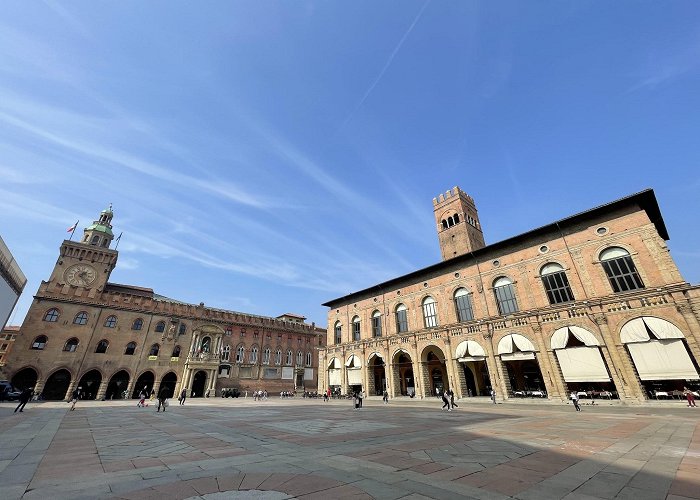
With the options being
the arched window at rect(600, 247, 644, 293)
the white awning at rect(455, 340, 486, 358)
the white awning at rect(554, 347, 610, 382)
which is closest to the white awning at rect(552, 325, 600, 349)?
the white awning at rect(554, 347, 610, 382)

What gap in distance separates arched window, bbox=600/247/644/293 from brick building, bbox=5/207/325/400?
46459 millimetres

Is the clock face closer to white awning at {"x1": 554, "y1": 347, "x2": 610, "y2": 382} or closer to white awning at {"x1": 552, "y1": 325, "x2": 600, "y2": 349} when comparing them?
white awning at {"x1": 552, "y1": 325, "x2": 600, "y2": 349}

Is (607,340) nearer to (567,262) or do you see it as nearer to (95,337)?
(567,262)

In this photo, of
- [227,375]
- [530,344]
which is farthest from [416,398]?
[227,375]

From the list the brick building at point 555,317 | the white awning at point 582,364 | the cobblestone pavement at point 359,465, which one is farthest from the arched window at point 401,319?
the cobblestone pavement at point 359,465

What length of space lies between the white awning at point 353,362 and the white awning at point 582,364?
70.9 feet

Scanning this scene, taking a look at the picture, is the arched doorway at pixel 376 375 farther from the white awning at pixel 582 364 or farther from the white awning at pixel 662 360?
the white awning at pixel 662 360

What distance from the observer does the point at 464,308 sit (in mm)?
28484

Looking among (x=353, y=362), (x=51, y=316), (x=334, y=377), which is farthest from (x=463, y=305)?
(x=51, y=316)

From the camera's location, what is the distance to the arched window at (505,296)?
997 inches

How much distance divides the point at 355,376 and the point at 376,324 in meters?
7.16

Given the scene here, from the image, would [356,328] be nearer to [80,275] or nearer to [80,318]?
[80,318]

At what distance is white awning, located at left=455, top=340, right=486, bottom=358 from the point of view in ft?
84.7

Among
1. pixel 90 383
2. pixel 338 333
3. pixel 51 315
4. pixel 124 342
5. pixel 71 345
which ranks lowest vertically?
pixel 90 383
